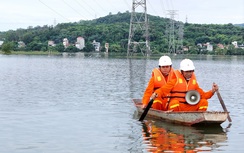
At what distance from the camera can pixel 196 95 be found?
1838 centimetres

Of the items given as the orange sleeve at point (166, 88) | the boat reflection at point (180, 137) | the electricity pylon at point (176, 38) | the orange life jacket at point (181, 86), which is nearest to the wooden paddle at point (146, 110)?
the boat reflection at point (180, 137)

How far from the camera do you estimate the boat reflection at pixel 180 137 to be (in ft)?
50.6

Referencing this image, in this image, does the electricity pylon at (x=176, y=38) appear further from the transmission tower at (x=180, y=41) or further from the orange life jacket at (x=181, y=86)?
the orange life jacket at (x=181, y=86)

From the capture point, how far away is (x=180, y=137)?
674 inches

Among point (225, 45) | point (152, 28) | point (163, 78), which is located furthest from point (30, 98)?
point (225, 45)

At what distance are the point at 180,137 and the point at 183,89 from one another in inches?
79.6

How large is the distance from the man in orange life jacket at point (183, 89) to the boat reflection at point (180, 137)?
2.46 ft

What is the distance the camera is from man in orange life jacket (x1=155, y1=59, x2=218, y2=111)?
18.2 metres

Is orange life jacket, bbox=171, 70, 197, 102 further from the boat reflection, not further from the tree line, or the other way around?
the tree line

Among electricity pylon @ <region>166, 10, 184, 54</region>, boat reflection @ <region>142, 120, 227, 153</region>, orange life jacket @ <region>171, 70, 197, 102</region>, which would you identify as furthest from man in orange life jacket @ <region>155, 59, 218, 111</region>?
electricity pylon @ <region>166, 10, 184, 54</region>

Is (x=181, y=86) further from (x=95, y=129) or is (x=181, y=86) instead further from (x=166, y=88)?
(x=95, y=129)

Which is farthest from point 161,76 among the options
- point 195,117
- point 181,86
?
point 195,117

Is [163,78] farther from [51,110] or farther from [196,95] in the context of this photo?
[51,110]

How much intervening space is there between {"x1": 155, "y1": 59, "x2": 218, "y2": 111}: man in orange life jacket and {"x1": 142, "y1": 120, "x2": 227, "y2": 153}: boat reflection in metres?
0.75
